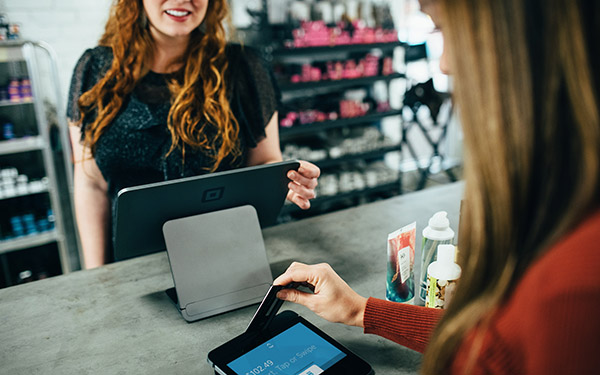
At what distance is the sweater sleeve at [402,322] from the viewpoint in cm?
98

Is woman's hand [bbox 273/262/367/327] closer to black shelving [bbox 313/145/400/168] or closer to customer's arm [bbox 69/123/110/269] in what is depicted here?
customer's arm [bbox 69/123/110/269]

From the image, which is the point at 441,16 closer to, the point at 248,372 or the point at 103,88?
the point at 248,372

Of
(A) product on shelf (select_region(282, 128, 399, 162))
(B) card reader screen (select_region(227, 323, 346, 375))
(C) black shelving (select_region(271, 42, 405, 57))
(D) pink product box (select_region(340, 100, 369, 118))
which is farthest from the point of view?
(D) pink product box (select_region(340, 100, 369, 118))

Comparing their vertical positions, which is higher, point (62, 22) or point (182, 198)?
point (62, 22)

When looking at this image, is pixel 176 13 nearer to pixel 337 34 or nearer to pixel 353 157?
pixel 337 34

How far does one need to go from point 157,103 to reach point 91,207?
1.60 feet

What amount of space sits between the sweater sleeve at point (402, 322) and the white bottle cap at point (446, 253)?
114 mm

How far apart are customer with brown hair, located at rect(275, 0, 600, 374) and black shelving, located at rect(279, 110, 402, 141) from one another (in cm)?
354

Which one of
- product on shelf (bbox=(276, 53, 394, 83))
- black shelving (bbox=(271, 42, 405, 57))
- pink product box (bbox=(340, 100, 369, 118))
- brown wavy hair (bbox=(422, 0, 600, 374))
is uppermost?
black shelving (bbox=(271, 42, 405, 57))

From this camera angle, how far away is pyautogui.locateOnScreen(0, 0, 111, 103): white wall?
3.50 metres

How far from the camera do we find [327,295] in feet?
3.49

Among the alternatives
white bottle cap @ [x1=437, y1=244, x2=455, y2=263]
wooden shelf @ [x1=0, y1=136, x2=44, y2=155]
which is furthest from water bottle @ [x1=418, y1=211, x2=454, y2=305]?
wooden shelf @ [x1=0, y1=136, x2=44, y2=155]

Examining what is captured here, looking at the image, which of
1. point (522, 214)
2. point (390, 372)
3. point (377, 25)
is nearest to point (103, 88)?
point (390, 372)

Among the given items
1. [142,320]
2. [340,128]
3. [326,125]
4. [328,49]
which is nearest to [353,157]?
[340,128]
